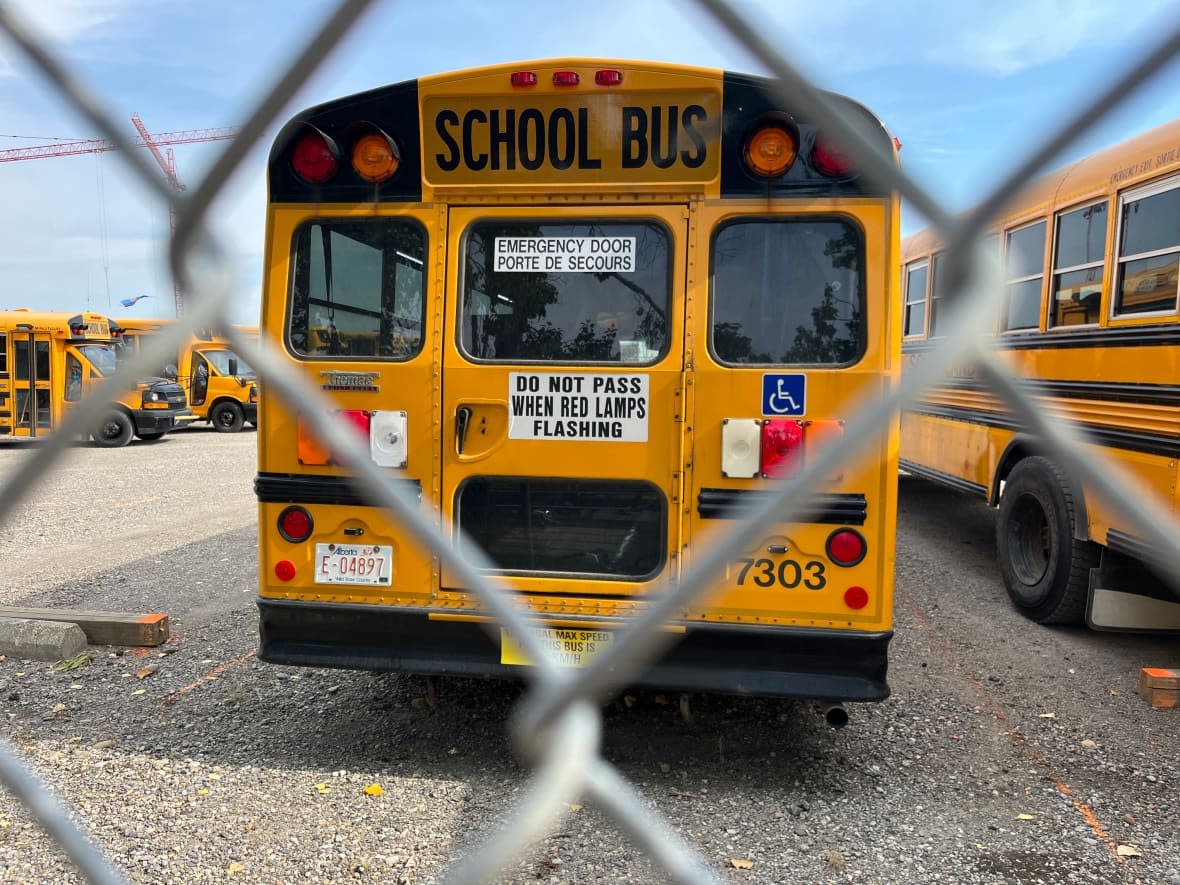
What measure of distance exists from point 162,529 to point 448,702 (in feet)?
18.2

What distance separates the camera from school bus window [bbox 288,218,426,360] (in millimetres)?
3264

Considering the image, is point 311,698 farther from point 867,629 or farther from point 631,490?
point 867,629

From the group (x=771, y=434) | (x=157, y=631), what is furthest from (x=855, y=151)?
(x=157, y=631)

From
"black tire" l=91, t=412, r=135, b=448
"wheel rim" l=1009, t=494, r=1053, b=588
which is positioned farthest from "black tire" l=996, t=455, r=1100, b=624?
"black tire" l=91, t=412, r=135, b=448

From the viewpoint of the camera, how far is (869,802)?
3.04 meters

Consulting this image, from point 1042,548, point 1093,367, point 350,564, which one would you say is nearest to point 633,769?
point 350,564

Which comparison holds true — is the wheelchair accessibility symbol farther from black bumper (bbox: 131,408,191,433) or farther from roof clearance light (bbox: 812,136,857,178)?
black bumper (bbox: 131,408,191,433)

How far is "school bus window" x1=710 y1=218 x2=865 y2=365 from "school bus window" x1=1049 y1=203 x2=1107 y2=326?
2.59 m

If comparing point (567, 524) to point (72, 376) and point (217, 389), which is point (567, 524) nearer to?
point (72, 376)

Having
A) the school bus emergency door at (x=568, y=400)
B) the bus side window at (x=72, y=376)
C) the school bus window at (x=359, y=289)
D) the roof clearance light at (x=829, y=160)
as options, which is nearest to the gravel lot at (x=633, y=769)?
the school bus emergency door at (x=568, y=400)

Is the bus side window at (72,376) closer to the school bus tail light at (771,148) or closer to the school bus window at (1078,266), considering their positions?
the school bus tail light at (771,148)

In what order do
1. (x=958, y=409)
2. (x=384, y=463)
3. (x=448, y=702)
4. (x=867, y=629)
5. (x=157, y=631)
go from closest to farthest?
1. (x=867, y=629)
2. (x=384, y=463)
3. (x=448, y=702)
4. (x=157, y=631)
5. (x=958, y=409)

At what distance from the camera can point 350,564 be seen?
3.27 meters

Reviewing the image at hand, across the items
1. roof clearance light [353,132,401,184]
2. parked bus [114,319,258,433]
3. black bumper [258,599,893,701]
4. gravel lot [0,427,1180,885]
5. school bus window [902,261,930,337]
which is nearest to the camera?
gravel lot [0,427,1180,885]
